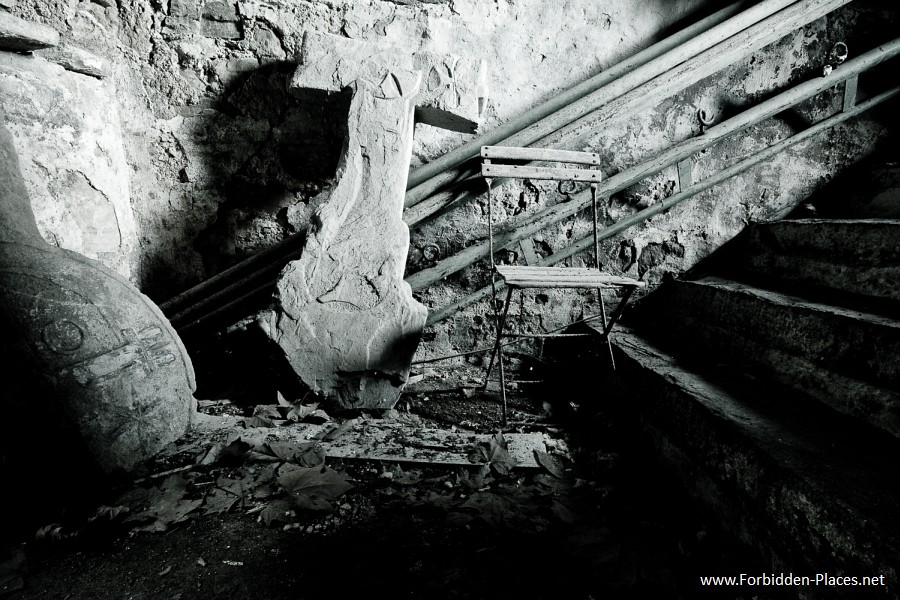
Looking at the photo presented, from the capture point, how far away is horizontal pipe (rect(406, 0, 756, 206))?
252 cm

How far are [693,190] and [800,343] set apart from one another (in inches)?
51.9

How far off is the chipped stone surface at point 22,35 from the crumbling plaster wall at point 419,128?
462 millimetres

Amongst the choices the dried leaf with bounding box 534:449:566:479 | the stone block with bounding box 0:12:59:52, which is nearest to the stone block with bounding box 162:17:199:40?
the stone block with bounding box 0:12:59:52

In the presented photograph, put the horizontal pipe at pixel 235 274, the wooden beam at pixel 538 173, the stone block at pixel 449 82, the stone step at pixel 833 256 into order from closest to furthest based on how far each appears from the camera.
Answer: the stone step at pixel 833 256, the stone block at pixel 449 82, the wooden beam at pixel 538 173, the horizontal pipe at pixel 235 274

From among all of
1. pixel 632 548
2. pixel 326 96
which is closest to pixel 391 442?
pixel 632 548

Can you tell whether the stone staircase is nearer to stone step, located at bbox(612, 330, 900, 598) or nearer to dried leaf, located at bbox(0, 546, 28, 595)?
stone step, located at bbox(612, 330, 900, 598)

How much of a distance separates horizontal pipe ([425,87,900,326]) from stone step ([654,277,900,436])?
0.52 meters

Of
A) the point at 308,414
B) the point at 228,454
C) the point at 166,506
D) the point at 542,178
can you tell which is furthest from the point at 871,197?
the point at 166,506

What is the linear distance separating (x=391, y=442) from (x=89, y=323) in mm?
1187

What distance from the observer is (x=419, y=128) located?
105 inches

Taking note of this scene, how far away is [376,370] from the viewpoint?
209 cm

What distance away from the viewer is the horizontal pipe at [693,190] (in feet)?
9.09

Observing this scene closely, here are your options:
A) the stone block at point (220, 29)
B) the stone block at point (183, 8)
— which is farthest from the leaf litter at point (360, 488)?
the stone block at point (183, 8)

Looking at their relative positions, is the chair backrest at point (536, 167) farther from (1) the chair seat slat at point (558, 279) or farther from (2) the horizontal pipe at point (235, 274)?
(2) the horizontal pipe at point (235, 274)
